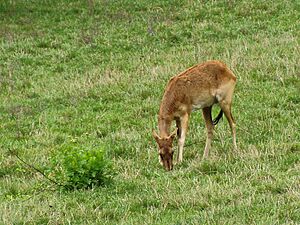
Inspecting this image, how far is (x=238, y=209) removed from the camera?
25.7 ft

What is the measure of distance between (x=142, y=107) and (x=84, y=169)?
523 centimetres

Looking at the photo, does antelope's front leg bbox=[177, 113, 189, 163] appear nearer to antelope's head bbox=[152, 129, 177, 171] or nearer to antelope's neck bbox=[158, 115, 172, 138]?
antelope's neck bbox=[158, 115, 172, 138]

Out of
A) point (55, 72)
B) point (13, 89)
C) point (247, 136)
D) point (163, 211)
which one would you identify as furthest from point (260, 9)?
point (163, 211)

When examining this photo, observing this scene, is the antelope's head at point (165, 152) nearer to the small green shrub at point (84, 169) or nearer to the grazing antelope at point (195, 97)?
the grazing antelope at point (195, 97)

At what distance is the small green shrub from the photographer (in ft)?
31.2

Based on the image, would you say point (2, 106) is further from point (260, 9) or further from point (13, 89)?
point (260, 9)

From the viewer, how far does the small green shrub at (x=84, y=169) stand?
9.52 metres

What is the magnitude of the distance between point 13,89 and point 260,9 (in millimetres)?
9937

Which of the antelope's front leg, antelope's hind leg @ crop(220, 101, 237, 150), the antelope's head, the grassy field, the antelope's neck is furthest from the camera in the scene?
antelope's hind leg @ crop(220, 101, 237, 150)

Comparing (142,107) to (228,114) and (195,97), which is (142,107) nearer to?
(195,97)

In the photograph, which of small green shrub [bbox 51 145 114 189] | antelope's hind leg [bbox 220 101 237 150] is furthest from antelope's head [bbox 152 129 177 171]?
antelope's hind leg [bbox 220 101 237 150]

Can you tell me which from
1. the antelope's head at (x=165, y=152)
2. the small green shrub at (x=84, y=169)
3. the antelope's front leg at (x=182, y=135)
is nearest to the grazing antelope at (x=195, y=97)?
the antelope's front leg at (x=182, y=135)

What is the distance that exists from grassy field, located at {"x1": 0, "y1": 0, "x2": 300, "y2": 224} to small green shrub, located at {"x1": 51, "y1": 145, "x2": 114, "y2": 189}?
17 centimetres

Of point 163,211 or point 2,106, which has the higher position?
point 163,211
